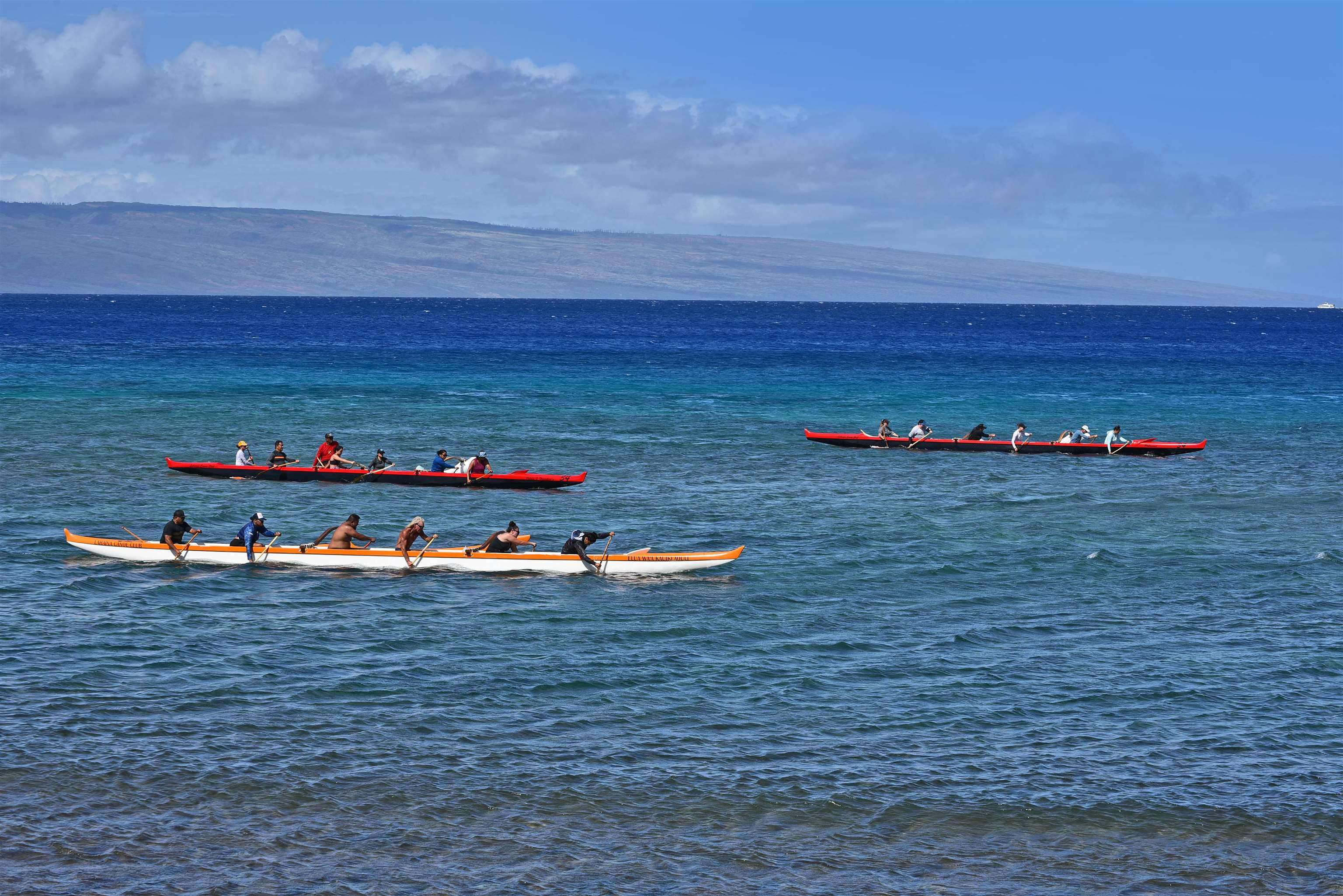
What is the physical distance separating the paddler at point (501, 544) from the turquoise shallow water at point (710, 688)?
4.04 feet

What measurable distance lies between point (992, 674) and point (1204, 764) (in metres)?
4.50

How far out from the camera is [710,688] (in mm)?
22344

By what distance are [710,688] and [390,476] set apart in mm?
24132

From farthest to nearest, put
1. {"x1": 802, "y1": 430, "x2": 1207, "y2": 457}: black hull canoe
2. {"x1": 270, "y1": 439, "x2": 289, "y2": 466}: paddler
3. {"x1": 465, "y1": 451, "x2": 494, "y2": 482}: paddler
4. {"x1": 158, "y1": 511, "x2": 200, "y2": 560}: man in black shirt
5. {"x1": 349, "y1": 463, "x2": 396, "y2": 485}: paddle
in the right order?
{"x1": 802, "y1": 430, "x2": 1207, "y2": 457}: black hull canoe, {"x1": 270, "y1": 439, "x2": 289, "y2": 466}: paddler, {"x1": 349, "y1": 463, "x2": 396, "y2": 485}: paddle, {"x1": 465, "y1": 451, "x2": 494, "y2": 482}: paddler, {"x1": 158, "y1": 511, "x2": 200, "y2": 560}: man in black shirt

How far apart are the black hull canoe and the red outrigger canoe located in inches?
602

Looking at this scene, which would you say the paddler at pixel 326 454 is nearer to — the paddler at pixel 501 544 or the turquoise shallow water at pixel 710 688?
the turquoise shallow water at pixel 710 688

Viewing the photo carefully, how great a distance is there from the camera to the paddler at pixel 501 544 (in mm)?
A: 30953

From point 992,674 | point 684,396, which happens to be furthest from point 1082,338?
point 992,674

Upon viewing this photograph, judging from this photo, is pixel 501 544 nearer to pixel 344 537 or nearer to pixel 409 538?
pixel 409 538

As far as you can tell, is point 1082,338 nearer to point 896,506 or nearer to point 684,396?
point 684,396

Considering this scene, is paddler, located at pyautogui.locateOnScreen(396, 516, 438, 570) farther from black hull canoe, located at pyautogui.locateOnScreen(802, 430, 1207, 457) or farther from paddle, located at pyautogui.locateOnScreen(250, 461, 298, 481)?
black hull canoe, located at pyautogui.locateOnScreen(802, 430, 1207, 457)

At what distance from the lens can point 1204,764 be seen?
1908 cm

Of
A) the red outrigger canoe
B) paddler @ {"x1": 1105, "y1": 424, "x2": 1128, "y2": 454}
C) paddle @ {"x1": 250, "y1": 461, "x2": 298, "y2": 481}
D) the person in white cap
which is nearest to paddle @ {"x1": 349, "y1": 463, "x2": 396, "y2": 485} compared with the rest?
the red outrigger canoe

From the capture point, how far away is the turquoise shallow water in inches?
640
